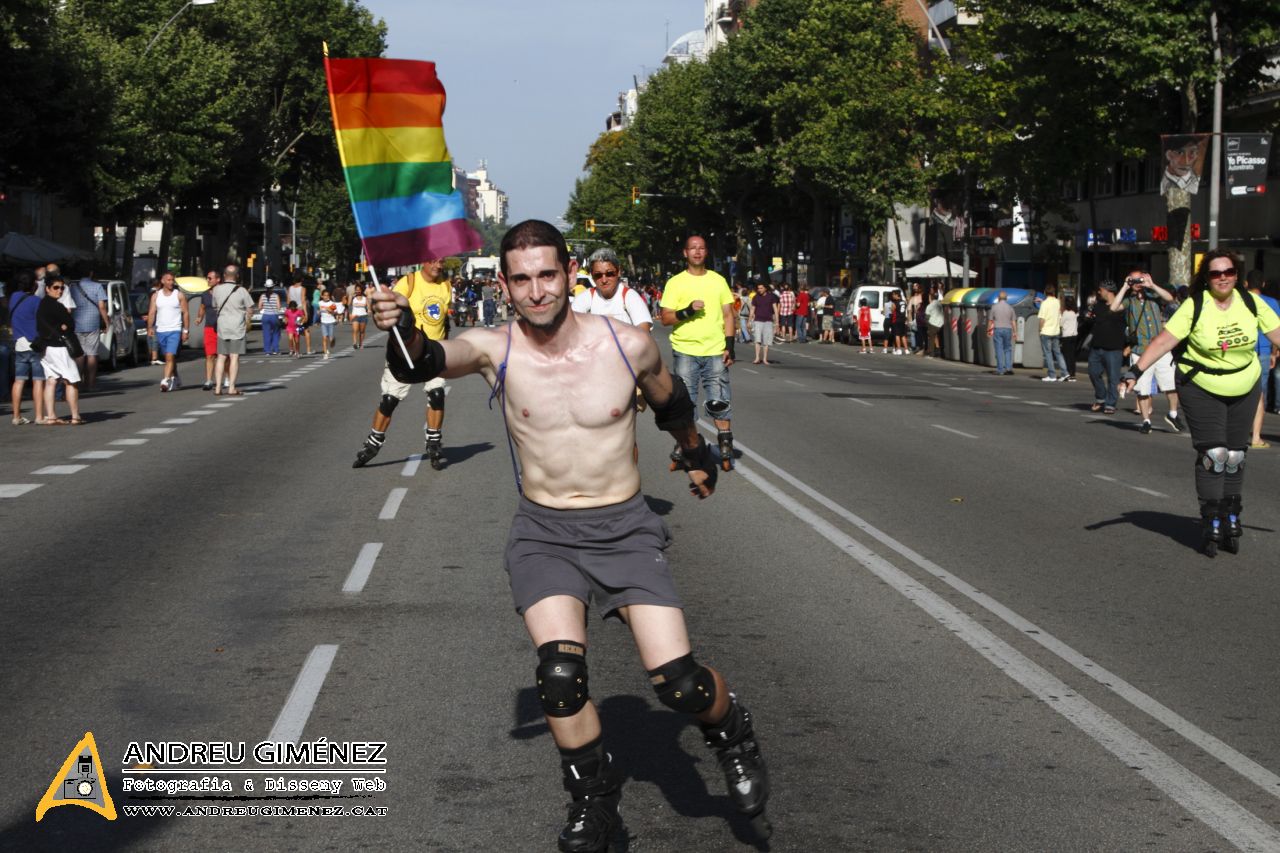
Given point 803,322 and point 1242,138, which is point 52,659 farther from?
point 803,322

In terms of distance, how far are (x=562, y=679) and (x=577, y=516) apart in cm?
51

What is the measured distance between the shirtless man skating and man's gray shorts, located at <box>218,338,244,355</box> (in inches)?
773

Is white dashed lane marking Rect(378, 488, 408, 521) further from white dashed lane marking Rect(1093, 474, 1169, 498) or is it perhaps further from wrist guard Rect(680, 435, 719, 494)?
wrist guard Rect(680, 435, 719, 494)

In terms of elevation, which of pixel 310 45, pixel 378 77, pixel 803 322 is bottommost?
pixel 803 322

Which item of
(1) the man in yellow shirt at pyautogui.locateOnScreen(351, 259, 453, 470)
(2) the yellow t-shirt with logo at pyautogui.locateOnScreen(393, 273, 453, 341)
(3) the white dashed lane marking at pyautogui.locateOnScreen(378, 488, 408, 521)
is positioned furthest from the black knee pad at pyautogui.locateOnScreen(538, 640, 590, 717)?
(2) the yellow t-shirt with logo at pyautogui.locateOnScreen(393, 273, 453, 341)

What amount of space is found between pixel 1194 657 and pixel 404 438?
1209cm

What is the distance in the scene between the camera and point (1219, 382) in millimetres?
10805

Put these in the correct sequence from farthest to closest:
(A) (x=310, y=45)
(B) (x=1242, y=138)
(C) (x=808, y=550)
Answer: (A) (x=310, y=45) → (B) (x=1242, y=138) → (C) (x=808, y=550)

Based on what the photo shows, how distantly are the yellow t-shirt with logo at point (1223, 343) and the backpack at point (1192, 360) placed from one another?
0.4 inches

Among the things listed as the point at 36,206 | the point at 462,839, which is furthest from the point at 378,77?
the point at 36,206

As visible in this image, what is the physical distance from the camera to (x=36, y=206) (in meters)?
59.3

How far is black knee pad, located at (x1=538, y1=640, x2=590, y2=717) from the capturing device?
4711 millimetres

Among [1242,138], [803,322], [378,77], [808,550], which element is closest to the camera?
[378,77]

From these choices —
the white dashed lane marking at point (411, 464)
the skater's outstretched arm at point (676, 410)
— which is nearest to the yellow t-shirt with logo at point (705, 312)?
the white dashed lane marking at point (411, 464)
